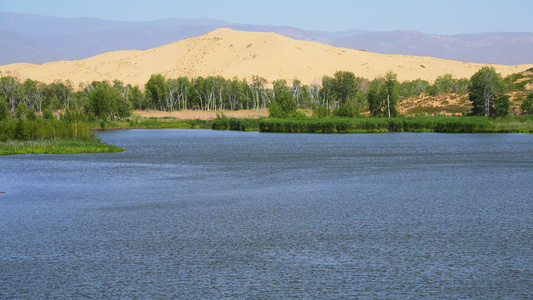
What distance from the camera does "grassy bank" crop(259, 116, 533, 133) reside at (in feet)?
284

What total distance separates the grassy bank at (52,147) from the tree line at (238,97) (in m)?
33.6

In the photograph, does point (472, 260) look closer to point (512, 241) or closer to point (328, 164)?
point (512, 241)

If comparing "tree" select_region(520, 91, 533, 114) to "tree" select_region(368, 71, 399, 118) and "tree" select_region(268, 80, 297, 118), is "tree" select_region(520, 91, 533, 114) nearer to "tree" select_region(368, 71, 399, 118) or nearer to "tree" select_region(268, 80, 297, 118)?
"tree" select_region(368, 71, 399, 118)

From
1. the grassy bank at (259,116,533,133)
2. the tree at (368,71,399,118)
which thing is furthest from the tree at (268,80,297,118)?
the tree at (368,71,399,118)

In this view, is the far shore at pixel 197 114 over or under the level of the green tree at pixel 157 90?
under

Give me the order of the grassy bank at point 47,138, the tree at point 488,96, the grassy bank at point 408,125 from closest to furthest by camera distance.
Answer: the grassy bank at point 47,138, the grassy bank at point 408,125, the tree at point 488,96

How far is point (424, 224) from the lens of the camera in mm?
18766

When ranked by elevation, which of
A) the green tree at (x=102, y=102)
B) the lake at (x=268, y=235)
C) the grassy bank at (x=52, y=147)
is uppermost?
the green tree at (x=102, y=102)

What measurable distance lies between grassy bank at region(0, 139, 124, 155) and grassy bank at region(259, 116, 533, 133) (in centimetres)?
4653

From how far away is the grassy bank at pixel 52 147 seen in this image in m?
53.2

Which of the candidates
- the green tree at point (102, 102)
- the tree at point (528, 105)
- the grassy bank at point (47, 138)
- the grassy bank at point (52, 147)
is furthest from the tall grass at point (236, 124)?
the grassy bank at point (52, 147)


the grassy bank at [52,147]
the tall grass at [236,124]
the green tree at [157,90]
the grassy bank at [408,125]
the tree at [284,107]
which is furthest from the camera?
the green tree at [157,90]

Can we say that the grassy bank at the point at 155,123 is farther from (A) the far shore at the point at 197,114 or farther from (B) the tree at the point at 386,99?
(B) the tree at the point at 386,99

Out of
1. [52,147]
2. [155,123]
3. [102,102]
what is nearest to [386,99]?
[155,123]
